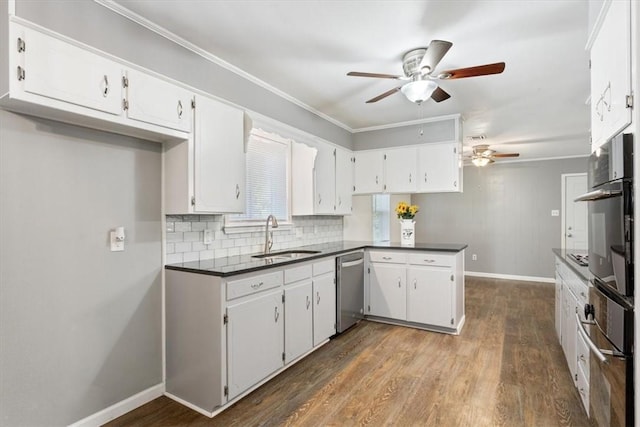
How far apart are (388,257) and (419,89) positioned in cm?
201

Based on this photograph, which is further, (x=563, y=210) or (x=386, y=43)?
(x=563, y=210)

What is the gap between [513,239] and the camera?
682 centimetres

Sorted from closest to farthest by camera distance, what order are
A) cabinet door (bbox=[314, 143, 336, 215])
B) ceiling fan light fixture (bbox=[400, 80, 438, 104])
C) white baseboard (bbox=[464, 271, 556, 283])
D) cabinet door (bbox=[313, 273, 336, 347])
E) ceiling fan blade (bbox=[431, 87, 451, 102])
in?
1. ceiling fan light fixture (bbox=[400, 80, 438, 104])
2. ceiling fan blade (bbox=[431, 87, 451, 102])
3. cabinet door (bbox=[313, 273, 336, 347])
4. cabinet door (bbox=[314, 143, 336, 215])
5. white baseboard (bbox=[464, 271, 556, 283])

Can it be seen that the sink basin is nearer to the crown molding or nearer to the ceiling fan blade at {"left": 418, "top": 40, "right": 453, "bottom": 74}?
the crown molding

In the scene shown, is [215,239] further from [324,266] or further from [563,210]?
[563,210]

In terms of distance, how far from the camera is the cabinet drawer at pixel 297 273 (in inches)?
108

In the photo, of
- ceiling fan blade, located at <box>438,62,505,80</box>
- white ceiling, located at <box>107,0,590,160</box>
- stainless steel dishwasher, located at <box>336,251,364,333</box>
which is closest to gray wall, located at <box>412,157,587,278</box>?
white ceiling, located at <box>107,0,590,160</box>

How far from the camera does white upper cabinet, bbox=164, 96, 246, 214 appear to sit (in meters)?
2.36

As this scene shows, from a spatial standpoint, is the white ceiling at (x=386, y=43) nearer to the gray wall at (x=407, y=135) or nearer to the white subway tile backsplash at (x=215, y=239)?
the gray wall at (x=407, y=135)

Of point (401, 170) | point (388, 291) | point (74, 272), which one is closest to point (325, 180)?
point (401, 170)

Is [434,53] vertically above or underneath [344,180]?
above

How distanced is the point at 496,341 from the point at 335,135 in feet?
9.79

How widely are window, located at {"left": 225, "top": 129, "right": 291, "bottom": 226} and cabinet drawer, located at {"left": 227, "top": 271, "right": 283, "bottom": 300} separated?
685 mm

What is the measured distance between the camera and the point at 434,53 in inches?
84.8
